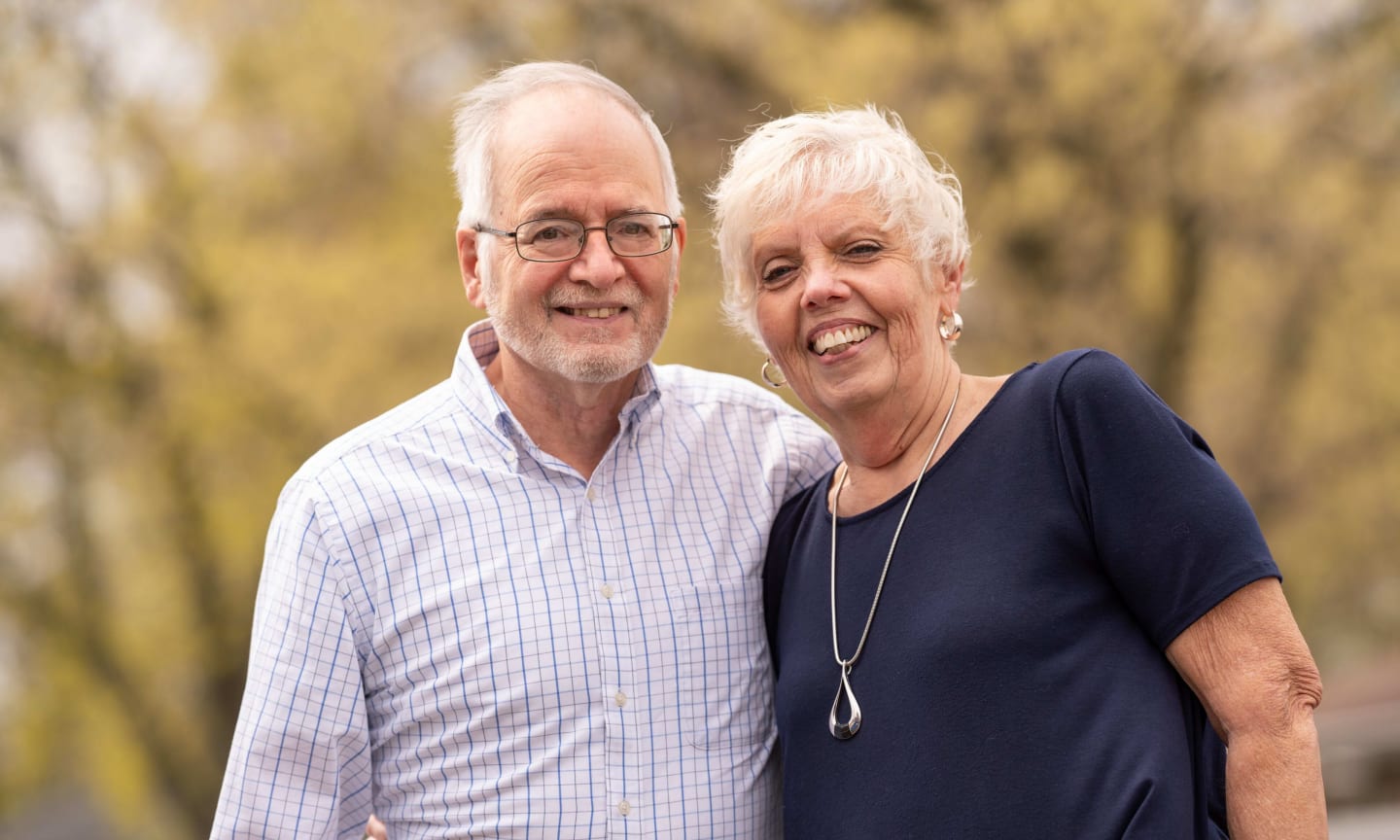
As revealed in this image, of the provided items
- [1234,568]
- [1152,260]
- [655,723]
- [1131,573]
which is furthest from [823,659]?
[1152,260]

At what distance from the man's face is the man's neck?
0.13 feet

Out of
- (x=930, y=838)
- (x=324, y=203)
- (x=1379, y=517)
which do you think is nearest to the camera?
(x=930, y=838)

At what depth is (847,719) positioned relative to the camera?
2.45 meters

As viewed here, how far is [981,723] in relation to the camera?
227cm

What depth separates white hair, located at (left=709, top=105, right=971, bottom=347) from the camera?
255cm

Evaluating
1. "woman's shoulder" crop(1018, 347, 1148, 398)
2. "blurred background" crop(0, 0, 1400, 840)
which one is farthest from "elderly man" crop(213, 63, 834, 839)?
"blurred background" crop(0, 0, 1400, 840)

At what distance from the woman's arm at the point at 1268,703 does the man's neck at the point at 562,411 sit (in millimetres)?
1222

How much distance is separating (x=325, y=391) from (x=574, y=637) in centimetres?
697

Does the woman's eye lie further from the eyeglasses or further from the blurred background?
the blurred background

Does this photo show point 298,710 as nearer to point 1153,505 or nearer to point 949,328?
point 949,328

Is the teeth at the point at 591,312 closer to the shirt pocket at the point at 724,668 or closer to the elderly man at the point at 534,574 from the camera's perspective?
the elderly man at the point at 534,574

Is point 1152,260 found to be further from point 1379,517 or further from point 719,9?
point 719,9

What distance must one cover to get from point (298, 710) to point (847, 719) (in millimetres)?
989

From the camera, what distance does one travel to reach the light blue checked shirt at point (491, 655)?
2.52 m
